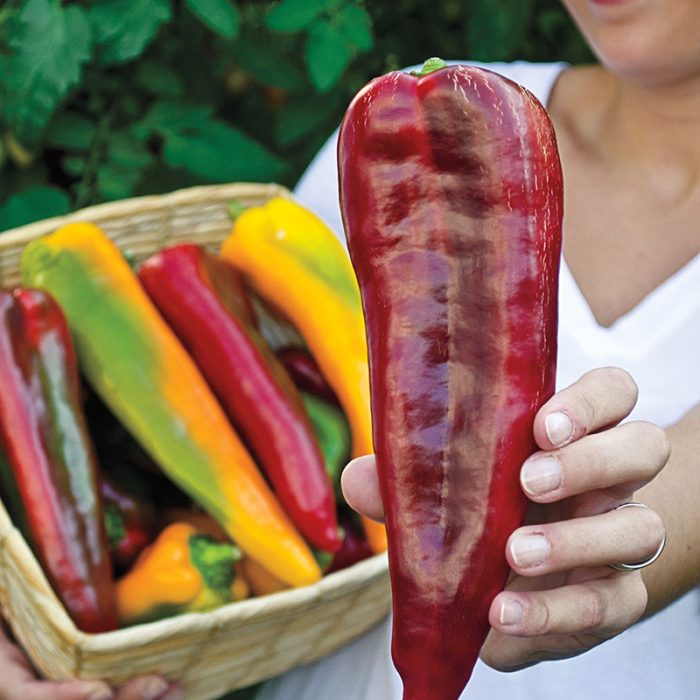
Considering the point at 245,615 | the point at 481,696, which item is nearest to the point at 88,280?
the point at 245,615

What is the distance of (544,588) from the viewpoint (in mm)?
598

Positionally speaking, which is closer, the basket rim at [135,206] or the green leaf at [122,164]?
the basket rim at [135,206]

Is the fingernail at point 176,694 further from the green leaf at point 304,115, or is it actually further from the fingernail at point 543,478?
the green leaf at point 304,115

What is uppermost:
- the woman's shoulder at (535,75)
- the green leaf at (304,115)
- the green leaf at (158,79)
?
the green leaf at (158,79)

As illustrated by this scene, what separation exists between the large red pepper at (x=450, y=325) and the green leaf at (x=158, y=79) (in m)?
0.77

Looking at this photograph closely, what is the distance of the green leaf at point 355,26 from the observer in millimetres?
1137

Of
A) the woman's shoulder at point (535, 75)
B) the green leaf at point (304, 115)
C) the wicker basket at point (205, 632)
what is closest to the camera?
the wicker basket at point (205, 632)

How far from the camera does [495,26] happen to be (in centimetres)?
125

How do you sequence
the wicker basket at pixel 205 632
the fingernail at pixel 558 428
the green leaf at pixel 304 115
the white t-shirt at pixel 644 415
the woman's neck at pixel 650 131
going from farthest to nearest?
the green leaf at pixel 304 115 → the woman's neck at pixel 650 131 → the white t-shirt at pixel 644 415 → the wicker basket at pixel 205 632 → the fingernail at pixel 558 428

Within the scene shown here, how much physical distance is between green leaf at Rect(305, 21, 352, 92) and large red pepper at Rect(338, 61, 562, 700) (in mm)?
623

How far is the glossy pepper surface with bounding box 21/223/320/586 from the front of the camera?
919mm

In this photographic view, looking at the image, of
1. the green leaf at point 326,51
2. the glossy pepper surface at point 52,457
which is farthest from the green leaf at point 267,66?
the glossy pepper surface at point 52,457

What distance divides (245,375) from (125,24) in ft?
1.30

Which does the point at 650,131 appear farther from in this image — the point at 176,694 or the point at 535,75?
the point at 176,694
